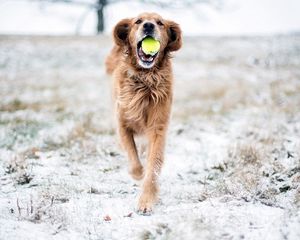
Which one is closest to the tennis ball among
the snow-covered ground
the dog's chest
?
the dog's chest

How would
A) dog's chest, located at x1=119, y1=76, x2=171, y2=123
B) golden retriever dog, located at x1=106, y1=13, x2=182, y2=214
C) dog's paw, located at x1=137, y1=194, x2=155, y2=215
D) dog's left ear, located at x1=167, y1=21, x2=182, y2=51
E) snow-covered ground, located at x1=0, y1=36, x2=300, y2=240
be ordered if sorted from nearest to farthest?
snow-covered ground, located at x1=0, y1=36, x2=300, y2=240 → dog's paw, located at x1=137, y1=194, x2=155, y2=215 → golden retriever dog, located at x1=106, y1=13, x2=182, y2=214 → dog's chest, located at x1=119, y1=76, x2=171, y2=123 → dog's left ear, located at x1=167, y1=21, x2=182, y2=51

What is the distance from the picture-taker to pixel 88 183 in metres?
3.92

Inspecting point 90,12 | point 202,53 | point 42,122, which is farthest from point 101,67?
point 90,12

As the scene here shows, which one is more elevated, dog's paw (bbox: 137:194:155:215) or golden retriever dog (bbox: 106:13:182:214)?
golden retriever dog (bbox: 106:13:182:214)

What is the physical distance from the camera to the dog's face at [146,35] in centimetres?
421

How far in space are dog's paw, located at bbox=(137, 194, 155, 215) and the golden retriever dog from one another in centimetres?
52

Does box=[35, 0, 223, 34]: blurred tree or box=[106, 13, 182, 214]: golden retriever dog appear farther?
box=[35, 0, 223, 34]: blurred tree

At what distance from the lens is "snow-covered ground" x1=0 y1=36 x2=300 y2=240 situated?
278cm

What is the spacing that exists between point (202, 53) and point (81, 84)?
24.1ft

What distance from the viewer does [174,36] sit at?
4.70 metres

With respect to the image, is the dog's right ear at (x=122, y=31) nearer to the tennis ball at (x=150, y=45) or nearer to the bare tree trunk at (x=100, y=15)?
the tennis ball at (x=150, y=45)

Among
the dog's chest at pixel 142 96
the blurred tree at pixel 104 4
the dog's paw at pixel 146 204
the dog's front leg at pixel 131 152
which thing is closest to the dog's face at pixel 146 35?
the dog's chest at pixel 142 96

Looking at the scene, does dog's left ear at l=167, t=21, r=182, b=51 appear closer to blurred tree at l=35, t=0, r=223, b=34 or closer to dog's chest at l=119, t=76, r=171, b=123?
dog's chest at l=119, t=76, r=171, b=123

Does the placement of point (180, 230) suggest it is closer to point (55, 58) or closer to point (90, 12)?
point (55, 58)
